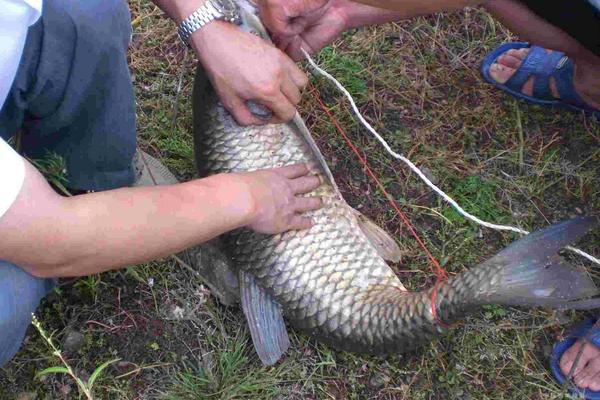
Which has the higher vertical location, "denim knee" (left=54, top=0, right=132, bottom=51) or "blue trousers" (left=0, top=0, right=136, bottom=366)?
"denim knee" (left=54, top=0, right=132, bottom=51)

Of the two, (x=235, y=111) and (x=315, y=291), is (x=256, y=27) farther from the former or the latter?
(x=315, y=291)

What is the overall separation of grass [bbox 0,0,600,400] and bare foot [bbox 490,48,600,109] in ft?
0.24

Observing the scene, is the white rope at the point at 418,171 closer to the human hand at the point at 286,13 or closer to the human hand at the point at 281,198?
the human hand at the point at 286,13

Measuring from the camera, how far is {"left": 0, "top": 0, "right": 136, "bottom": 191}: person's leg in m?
1.88

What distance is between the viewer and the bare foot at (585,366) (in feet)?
7.89

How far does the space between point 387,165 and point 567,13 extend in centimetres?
87

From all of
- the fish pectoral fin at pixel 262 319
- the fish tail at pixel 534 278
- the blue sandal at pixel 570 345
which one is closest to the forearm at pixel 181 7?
the fish pectoral fin at pixel 262 319

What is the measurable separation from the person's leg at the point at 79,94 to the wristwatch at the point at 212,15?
0.63ft

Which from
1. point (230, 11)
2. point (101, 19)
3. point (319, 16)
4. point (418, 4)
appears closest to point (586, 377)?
point (418, 4)

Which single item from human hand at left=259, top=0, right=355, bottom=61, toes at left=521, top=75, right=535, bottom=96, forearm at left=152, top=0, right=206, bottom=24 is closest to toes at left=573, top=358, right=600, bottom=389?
toes at left=521, top=75, right=535, bottom=96

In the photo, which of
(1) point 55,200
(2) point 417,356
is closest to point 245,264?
(2) point 417,356

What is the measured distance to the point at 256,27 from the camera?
2.20 meters

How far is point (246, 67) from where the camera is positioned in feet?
6.89

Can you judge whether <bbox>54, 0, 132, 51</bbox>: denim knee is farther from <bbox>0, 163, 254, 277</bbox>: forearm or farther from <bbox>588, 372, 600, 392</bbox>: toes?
<bbox>588, 372, 600, 392</bbox>: toes
